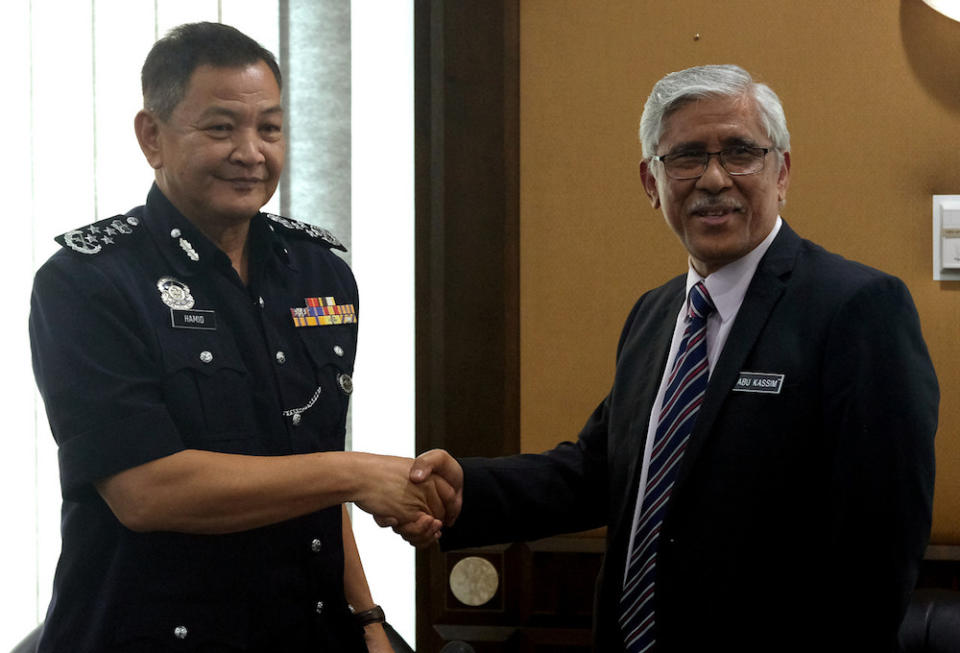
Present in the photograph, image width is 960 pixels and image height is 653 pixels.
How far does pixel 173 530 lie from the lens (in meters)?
1.39

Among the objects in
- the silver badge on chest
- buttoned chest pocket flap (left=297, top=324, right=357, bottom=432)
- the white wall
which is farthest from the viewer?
the white wall

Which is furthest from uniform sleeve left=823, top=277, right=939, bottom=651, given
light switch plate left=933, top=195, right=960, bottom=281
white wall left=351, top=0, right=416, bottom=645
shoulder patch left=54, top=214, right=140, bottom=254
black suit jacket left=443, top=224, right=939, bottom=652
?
white wall left=351, top=0, right=416, bottom=645

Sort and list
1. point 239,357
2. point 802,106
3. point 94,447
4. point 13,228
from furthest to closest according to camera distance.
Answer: point 802,106, point 13,228, point 239,357, point 94,447

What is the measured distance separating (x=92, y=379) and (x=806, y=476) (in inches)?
43.8

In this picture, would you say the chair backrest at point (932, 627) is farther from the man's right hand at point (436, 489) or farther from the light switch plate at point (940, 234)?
the man's right hand at point (436, 489)

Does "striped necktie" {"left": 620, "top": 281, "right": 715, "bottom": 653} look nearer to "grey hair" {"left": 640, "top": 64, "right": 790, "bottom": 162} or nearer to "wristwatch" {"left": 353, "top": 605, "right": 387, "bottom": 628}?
"grey hair" {"left": 640, "top": 64, "right": 790, "bottom": 162}

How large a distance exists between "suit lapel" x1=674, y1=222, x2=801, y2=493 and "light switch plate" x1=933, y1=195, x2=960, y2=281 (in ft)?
2.76

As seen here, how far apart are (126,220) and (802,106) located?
5.40ft

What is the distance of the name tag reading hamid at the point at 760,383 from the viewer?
148cm

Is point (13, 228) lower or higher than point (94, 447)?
higher

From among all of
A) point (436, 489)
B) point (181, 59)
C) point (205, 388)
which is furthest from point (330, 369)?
point (181, 59)

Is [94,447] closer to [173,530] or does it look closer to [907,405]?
[173,530]

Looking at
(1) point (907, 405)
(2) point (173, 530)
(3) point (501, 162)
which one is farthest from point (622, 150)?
(2) point (173, 530)

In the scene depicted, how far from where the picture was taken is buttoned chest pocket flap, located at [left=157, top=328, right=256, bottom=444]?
55.4 inches
